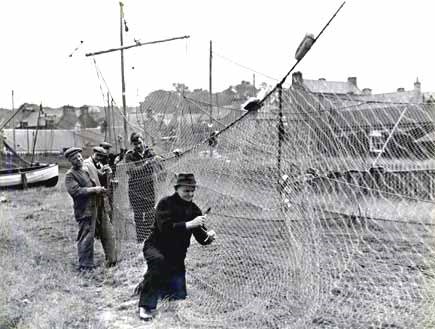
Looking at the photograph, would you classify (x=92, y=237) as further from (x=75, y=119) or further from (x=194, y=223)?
(x=75, y=119)

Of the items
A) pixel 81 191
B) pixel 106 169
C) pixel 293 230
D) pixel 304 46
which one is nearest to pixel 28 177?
pixel 106 169

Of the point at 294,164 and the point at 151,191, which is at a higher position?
the point at 294,164

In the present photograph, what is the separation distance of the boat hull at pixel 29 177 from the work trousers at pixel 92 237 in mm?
11959

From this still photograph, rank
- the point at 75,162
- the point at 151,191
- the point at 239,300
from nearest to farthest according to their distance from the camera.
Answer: the point at 239,300 < the point at 75,162 < the point at 151,191

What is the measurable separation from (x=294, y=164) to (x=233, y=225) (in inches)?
101

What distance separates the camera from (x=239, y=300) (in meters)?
4.58

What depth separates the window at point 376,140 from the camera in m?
7.54

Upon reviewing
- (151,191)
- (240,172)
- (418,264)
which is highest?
(240,172)

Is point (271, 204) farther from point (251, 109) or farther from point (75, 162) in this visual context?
point (75, 162)

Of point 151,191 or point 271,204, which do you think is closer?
point 271,204

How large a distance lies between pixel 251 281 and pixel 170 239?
1.11 meters

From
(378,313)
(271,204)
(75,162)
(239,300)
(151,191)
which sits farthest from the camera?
(151,191)

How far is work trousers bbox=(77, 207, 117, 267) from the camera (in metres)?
6.06

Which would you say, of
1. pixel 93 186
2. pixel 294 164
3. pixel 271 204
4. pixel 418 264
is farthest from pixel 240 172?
pixel 418 264
